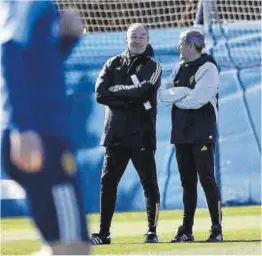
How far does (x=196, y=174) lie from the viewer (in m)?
9.30

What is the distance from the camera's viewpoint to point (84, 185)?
44.8 feet

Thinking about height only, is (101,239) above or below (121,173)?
below

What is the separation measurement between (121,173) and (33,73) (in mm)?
5045

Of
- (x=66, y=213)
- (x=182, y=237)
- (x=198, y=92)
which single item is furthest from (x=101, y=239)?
(x=66, y=213)

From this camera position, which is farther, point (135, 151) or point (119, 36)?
point (119, 36)

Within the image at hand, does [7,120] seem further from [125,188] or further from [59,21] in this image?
[125,188]

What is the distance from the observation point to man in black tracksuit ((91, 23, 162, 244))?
903cm

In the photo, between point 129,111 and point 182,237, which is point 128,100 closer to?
point 129,111

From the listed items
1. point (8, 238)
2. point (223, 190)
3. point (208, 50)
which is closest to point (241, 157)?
point (223, 190)

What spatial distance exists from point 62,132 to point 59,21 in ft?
1.41

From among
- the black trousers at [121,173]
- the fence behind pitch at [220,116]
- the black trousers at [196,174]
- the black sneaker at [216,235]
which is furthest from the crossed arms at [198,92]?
the fence behind pitch at [220,116]

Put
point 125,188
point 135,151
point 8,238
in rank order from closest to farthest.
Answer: point 135,151 < point 8,238 < point 125,188

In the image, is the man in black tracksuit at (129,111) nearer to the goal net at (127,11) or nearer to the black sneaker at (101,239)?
the black sneaker at (101,239)

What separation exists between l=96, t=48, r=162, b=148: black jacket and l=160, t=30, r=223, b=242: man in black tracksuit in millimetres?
184
